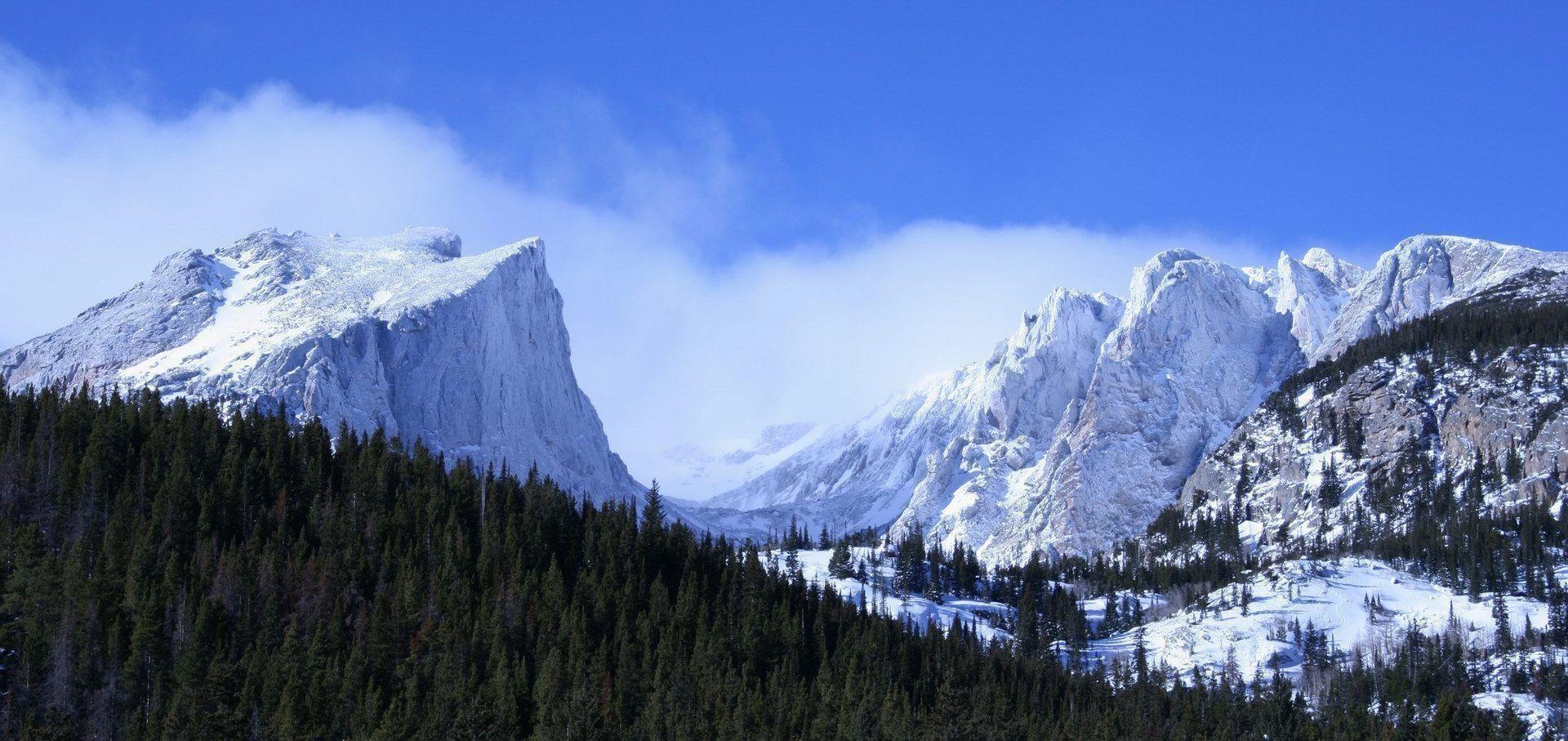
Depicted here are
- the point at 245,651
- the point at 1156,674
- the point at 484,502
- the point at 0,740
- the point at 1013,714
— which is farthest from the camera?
the point at 1156,674

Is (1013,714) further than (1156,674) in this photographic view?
No

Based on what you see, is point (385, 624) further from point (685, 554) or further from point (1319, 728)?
point (1319, 728)

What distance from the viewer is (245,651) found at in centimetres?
11294

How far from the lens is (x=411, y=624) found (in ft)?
413

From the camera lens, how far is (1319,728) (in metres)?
148

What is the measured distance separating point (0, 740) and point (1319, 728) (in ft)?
378

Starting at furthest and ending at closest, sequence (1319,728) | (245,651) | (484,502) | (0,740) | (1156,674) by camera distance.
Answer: (1156,674), (484,502), (1319,728), (245,651), (0,740)

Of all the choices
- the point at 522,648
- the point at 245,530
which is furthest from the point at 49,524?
the point at 522,648

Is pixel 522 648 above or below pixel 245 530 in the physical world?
below

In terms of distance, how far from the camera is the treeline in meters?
108

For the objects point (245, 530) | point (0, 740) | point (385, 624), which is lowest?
point (0, 740)

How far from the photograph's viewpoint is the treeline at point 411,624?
10788cm

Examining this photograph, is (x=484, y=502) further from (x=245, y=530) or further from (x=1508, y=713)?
(x=1508, y=713)

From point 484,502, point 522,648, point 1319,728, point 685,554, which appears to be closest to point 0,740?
point 522,648
